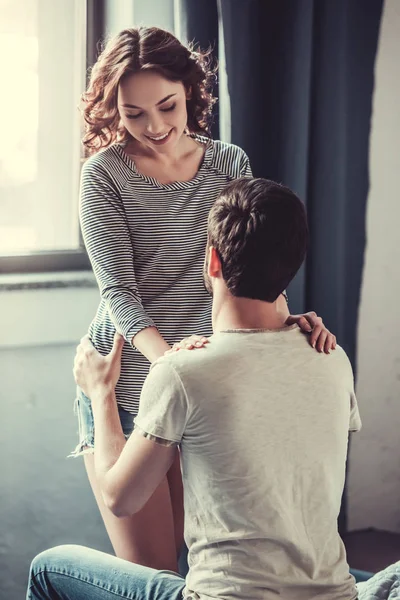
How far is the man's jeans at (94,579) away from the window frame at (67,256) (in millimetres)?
957

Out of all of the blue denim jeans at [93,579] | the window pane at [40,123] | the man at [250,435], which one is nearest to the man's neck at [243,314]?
the man at [250,435]

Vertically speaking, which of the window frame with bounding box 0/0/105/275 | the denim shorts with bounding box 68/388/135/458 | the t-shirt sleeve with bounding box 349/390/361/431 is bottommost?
the denim shorts with bounding box 68/388/135/458

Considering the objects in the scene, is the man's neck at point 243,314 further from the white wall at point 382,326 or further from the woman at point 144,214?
the white wall at point 382,326

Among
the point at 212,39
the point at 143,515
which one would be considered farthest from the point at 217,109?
the point at 143,515

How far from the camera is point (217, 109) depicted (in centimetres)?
203

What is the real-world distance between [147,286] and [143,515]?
459 mm

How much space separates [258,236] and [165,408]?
0.28 metres

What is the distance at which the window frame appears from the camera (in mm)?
2035

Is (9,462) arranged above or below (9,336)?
below

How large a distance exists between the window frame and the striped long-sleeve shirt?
1.63 feet

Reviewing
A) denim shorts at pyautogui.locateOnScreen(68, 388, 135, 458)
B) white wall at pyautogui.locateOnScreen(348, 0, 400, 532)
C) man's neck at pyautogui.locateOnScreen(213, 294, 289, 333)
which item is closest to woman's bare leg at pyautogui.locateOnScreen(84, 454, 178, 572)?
denim shorts at pyautogui.locateOnScreen(68, 388, 135, 458)

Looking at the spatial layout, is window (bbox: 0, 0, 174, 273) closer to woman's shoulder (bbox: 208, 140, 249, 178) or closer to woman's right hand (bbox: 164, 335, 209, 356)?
woman's shoulder (bbox: 208, 140, 249, 178)

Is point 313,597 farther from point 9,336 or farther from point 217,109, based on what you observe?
point 217,109

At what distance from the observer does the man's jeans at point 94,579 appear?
1156 millimetres
